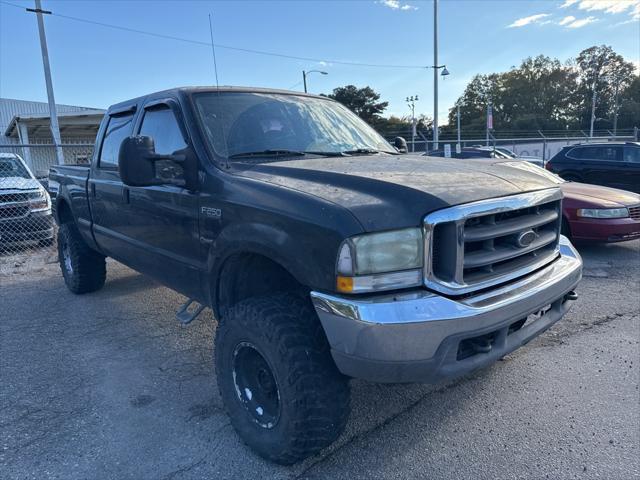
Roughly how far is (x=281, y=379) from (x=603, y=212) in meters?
6.08

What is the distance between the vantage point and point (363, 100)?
180 ft

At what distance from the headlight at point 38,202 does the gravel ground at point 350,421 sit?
4256mm

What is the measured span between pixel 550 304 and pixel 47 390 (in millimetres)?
3332

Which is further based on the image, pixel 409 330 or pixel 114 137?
pixel 114 137

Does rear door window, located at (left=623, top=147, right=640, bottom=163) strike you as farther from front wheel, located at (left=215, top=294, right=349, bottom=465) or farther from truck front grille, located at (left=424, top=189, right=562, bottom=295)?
front wheel, located at (left=215, top=294, right=349, bottom=465)

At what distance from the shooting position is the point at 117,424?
288 cm

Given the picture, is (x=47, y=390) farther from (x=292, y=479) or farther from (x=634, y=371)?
(x=634, y=371)

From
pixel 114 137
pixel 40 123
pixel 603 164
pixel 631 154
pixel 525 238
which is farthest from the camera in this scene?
pixel 40 123

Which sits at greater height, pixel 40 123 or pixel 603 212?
pixel 40 123

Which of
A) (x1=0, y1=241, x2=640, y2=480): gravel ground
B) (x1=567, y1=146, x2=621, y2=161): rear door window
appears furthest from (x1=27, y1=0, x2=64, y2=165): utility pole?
(x1=567, y1=146, x2=621, y2=161): rear door window

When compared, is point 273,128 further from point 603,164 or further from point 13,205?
point 603,164

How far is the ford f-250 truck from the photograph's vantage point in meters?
2.06

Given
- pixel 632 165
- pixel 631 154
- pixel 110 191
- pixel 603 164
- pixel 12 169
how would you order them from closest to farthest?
pixel 110 191 → pixel 12 169 → pixel 632 165 → pixel 631 154 → pixel 603 164

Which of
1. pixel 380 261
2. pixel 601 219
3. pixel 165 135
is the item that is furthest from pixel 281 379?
pixel 601 219
